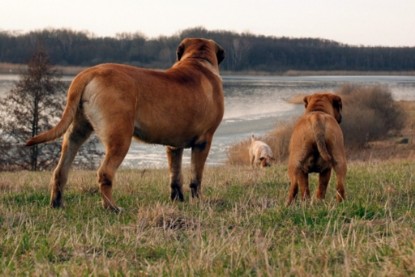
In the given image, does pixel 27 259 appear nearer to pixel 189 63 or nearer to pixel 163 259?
pixel 163 259

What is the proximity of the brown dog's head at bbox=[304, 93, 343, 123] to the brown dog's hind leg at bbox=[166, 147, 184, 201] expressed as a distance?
1.68 metres

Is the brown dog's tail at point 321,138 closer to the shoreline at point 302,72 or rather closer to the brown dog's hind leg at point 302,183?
the brown dog's hind leg at point 302,183

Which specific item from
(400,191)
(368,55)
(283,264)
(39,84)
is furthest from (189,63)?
(368,55)

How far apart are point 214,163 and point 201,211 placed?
17482 mm

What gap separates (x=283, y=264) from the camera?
3324 millimetres

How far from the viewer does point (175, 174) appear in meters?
7.28

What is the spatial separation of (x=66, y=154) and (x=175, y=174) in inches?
58.0

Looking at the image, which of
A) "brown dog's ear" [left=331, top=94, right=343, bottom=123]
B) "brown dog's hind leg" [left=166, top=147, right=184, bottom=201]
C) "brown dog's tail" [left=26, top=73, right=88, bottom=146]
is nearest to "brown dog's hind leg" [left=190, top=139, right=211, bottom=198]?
"brown dog's hind leg" [left=166, top=147, right=184, bottom=201]

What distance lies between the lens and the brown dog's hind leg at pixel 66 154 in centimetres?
626

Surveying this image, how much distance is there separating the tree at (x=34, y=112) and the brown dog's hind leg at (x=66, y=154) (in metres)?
20.7

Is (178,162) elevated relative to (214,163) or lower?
elevated

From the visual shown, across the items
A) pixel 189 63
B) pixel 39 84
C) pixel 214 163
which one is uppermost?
pixel 189 63

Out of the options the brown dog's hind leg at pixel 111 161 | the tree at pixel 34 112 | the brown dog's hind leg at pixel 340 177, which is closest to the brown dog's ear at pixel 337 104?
the brown dog's hind leg at pixel 340 177

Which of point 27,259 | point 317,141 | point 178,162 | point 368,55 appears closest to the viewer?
point 27,259
